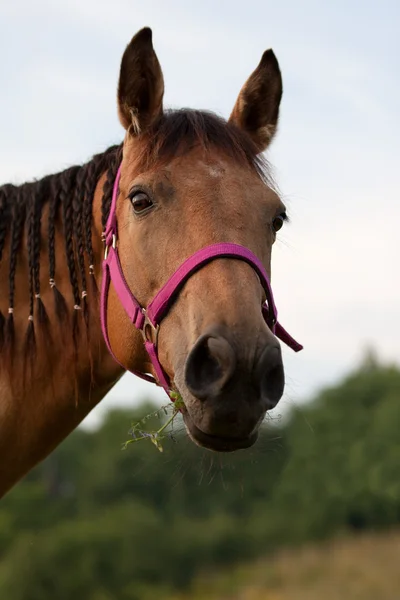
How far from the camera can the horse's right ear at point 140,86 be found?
14.3ft

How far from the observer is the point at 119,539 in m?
70.1

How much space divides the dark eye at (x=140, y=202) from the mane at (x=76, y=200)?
0.21 metres

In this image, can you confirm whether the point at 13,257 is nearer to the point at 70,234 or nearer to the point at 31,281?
the point at 31,281

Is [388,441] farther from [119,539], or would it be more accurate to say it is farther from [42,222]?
[42,222]

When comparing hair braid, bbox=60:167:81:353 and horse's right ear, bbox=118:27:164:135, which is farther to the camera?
hair braid, bbox=60:167:81:353

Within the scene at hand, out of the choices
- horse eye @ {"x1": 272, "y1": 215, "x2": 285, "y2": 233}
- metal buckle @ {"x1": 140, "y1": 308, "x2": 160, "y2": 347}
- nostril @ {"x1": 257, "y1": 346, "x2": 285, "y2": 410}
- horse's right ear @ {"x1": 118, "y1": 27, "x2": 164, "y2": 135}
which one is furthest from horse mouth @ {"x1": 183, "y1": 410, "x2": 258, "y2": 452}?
horse's right ear @ {"x1": 118, "y1": 27, "x2": 164, "y2": 135}

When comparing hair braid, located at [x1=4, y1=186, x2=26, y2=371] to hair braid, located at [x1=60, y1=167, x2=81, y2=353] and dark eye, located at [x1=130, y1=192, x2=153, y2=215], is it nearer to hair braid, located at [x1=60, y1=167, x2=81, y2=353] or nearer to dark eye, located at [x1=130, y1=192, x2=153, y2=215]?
hair braid, located at [x1=60, y1=167, x2=81, y2=353]

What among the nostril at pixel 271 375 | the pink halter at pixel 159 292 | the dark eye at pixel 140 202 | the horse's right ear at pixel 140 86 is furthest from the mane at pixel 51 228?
the nostril at pixel 271 375

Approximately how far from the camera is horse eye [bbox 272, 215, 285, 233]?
432cm

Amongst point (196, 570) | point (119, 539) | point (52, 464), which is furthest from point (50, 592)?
point (52, 464)

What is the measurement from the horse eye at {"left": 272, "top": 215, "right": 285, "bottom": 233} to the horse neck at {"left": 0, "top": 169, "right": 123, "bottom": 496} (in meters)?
1.08

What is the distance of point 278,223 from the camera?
438cm

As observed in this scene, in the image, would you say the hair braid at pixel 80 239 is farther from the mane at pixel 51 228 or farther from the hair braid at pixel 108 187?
the hair braid at pixel 108 187

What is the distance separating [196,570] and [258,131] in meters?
78.6
